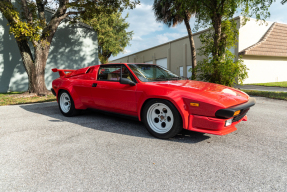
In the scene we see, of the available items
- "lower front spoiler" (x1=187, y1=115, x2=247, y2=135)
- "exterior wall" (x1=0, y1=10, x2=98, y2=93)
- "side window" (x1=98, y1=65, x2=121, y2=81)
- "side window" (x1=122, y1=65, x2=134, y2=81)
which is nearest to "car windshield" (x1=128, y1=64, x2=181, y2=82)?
"side window" (x1=122, y1=65, x2=134, y2=81)

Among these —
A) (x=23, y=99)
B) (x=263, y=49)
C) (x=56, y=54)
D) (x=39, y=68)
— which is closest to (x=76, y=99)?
(x=23, y=99)

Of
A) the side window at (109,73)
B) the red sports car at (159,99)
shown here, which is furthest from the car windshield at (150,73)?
the side window at (109,73)

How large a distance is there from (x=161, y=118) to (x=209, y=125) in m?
0.83

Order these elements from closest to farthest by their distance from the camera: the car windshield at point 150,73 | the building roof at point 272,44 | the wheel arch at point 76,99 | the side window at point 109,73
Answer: the car windshield at point 150,73 < the side window at point 109,73 < the wheel arch at point 76,99 < the building roof at point 272,44

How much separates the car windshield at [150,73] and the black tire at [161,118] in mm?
615

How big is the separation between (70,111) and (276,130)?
15.3ft

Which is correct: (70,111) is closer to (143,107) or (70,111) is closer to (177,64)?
(143,107)

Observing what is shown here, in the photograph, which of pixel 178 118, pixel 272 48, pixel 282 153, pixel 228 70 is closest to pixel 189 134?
pixel 178 118

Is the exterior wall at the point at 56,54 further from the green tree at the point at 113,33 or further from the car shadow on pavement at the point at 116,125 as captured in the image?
the car shadow on pavement at the point at 116,125

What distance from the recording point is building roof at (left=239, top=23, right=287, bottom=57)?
700 inches

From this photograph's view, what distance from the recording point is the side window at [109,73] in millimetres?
4463

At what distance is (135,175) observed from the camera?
238 centimetres

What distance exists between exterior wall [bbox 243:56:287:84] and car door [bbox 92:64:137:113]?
642 inches

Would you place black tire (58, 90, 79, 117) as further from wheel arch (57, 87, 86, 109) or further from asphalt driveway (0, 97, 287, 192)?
asphalt driveway (0, 97, 287, 192)
